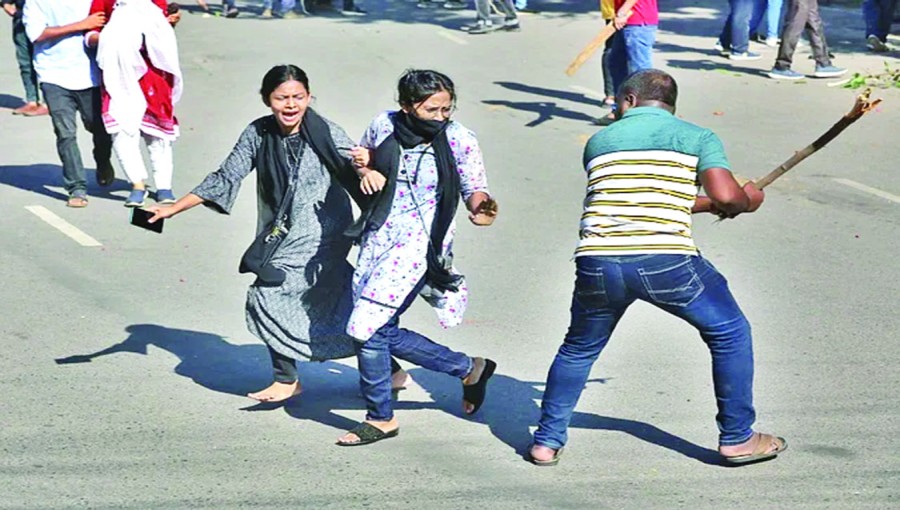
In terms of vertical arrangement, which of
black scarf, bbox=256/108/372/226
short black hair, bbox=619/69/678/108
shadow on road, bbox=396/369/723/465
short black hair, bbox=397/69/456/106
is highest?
short black hair, bbox=619/69/678/108

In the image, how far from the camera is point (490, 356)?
7.27 meters

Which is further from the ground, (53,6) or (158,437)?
(53,6)

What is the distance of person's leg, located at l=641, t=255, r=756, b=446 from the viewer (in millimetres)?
5344

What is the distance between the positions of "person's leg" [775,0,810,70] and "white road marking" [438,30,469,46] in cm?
454

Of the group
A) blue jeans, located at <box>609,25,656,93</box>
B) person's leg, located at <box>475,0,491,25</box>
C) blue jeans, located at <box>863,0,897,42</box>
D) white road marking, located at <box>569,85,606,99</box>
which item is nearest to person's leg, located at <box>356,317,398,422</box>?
blue jeans, located at <box>609,25,656,93</box>

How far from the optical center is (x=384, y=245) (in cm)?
584

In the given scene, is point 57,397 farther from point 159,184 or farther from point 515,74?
point 515,74

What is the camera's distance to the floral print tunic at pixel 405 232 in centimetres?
577

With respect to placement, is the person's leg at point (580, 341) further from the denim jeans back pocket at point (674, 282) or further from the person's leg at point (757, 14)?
the person's leg at point (757, 14)

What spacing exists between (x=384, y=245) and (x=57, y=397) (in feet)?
5.75

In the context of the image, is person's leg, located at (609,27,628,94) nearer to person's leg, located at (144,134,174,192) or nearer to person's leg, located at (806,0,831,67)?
person's leg, located at (806,0,831,67)

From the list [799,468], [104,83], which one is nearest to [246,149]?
[799,468]

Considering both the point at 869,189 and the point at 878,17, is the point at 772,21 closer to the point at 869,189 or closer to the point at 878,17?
the point at 878,17

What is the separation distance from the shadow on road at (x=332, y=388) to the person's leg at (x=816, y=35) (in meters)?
9.74
